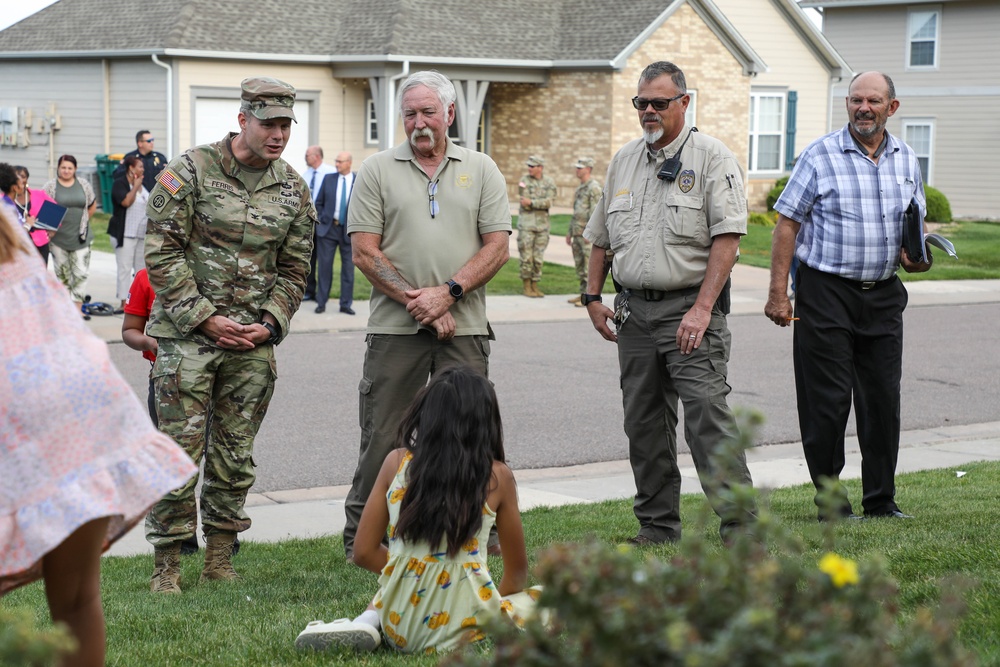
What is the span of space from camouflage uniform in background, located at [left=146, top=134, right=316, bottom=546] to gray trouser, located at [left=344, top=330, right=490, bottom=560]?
0.50 metres

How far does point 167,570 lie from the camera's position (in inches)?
218

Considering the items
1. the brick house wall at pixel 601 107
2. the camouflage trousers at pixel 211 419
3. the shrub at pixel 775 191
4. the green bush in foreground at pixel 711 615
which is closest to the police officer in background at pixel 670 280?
the camouflage trousers at pixel 211 419

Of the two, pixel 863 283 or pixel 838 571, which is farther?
pixel 863 283

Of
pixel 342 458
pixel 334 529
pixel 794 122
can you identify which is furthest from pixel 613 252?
pixel 794 122

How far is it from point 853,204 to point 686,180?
1109 mm

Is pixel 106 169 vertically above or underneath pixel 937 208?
above

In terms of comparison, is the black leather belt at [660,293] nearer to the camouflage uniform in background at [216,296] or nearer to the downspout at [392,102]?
the camouflage uniform in background at [216,296]

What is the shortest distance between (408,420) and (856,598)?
2371 mm

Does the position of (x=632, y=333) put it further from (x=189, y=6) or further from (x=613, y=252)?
(x=189, y=6)

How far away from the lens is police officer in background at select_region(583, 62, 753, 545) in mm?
5922

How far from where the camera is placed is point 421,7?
29984 millimetres

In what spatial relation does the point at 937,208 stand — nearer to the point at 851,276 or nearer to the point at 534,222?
the point at 534,222

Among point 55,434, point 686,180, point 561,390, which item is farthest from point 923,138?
point 55,434

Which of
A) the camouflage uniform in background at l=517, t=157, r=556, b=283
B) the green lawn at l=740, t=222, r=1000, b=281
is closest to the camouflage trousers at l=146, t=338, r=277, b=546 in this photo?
the camouflage uniform in background at l=517, t=157, r=556, b=283
